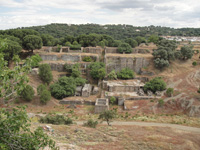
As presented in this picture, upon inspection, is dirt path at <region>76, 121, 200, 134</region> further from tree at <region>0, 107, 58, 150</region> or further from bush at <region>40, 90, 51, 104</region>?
tree at <region>0, 107, 58, 150</region>

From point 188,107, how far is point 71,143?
1934cm

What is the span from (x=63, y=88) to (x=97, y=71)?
8241 mm

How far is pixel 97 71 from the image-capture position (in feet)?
113

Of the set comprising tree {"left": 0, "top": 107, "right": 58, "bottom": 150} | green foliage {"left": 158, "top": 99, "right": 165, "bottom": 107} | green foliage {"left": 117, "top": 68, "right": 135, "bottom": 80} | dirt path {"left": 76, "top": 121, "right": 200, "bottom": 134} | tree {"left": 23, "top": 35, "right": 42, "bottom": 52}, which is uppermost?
tree {"left": 23, "top": 35, "right": 42, "bottom": 52}

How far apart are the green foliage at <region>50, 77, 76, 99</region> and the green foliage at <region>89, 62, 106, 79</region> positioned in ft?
18.7

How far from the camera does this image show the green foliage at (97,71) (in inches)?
1342

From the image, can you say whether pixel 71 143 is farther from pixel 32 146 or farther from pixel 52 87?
pixel 52 87

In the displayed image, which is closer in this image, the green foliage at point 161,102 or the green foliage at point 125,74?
the green foliage at point 161,102

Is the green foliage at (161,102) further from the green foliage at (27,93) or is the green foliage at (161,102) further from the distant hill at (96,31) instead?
the distant hill at (96,31)

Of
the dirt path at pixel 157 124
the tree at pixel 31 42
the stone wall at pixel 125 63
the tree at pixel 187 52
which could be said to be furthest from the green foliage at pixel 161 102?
the tree at pixel 31 42

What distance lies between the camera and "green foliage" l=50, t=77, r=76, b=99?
2900 centimetres

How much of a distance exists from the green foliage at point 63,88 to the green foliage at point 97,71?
5.70 meters

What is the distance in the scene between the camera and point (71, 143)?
43.1 ft

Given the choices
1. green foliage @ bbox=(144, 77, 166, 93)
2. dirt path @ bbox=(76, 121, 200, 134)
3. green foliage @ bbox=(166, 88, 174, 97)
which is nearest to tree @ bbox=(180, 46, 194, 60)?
green foliage @ bbox=(144, 77, 166, 93)
